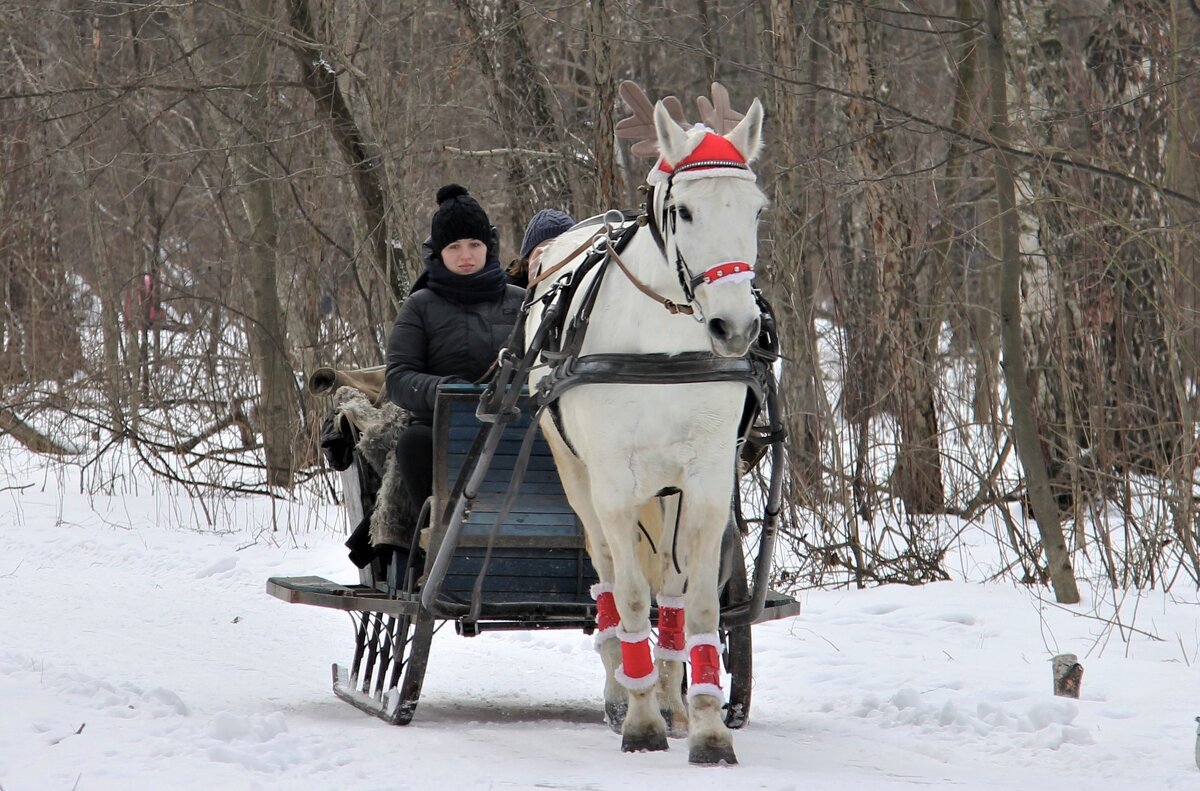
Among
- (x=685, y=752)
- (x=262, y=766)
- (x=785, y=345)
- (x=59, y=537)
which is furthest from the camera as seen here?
(x=785, y=345)

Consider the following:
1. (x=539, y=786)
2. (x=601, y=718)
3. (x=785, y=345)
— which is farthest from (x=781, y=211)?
(x=539, y=786)

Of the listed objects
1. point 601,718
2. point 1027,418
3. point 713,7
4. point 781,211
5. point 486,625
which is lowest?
point 601,718

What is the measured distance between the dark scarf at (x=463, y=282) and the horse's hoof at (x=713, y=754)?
2.44m

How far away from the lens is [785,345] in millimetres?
12242

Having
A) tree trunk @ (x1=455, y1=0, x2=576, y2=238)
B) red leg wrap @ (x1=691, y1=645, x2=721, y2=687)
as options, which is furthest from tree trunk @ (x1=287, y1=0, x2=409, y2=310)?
red leg wrap @ (x1=691, y1=645, x2=721, y2=687)

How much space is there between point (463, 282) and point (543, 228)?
101cm

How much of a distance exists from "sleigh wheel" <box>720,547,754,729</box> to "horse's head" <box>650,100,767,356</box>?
1.38m

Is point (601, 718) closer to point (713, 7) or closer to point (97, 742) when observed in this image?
point (97, 742)

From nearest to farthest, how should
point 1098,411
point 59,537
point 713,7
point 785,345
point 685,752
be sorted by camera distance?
point 685,752 < point 1098,411 < point 59,537 < point 785,345 < point 713,7

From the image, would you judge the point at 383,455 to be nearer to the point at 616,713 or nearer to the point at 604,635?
the point at 604,635

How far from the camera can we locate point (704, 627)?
4.95m

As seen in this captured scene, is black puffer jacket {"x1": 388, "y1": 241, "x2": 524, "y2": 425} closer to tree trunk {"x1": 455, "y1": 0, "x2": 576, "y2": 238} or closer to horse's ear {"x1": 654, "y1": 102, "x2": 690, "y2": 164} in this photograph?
horse's ear {"x1": 654, "y1": 102, "x2": 690, "y2": 164}

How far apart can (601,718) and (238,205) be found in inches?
596

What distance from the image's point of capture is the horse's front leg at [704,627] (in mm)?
4738
